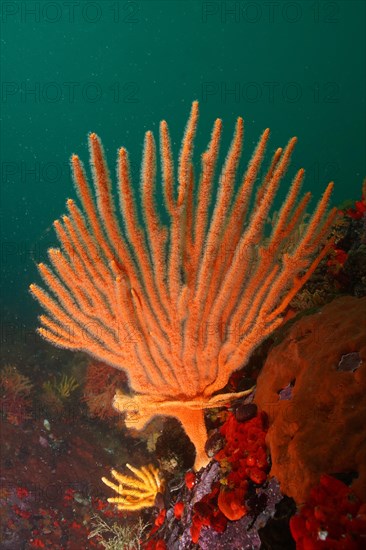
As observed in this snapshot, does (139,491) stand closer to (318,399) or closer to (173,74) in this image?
(318,399)

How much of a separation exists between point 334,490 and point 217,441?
1.58m

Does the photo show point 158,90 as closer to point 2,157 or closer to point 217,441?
point 2,157

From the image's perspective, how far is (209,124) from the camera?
9431cm

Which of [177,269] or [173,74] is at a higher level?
[173,74]

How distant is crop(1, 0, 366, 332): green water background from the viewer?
8669 centimetres

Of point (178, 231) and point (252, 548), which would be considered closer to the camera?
point (252, 548)

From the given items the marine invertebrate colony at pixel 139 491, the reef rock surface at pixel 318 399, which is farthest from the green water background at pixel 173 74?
the reef rock surface at pixel 318 399

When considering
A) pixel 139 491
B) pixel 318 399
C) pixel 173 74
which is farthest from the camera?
pixel 173 74

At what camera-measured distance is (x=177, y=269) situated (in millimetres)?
2850

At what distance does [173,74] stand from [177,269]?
108m

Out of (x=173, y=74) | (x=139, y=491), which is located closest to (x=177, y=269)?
(x=139, y=491)

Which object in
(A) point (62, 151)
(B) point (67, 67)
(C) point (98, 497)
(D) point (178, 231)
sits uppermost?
(B) point (67, 67)

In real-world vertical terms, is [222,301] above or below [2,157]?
below

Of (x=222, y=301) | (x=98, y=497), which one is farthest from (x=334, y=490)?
(x=98, y=497)
